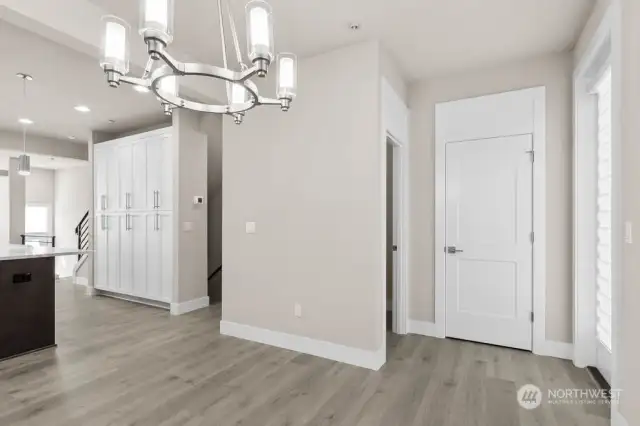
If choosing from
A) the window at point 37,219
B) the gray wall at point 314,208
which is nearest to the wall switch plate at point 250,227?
the gray wall at point 314,208

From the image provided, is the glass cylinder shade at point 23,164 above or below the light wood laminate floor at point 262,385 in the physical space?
above

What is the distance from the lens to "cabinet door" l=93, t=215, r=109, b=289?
18.7 ft

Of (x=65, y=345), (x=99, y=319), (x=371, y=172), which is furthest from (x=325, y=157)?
(x=99, y=319)

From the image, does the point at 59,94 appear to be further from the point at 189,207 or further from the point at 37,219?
the point at 37,219

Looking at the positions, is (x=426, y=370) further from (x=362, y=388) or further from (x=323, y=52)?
(x=323, y=52)

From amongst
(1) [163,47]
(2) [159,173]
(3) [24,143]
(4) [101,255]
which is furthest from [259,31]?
(3) [24,143]

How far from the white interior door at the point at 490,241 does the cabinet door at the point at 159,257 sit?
12.0 ft

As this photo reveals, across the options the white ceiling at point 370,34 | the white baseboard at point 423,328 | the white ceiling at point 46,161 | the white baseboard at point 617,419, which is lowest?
the white baseboard at point 423,328

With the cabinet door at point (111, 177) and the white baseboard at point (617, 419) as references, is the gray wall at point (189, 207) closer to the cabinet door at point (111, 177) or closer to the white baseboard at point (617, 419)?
the cabinet door at point (111, 177)

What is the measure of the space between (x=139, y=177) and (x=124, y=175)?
1.31 feet

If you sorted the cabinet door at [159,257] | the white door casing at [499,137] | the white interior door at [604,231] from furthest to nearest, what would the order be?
the cabinet door at [159,257], the white door casing at [499,137], the white interior door at [604,231]

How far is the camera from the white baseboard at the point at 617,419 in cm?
191

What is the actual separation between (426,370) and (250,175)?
2.49 metres

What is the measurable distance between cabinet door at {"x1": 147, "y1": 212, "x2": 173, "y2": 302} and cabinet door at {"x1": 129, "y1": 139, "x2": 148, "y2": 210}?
0.32 meters
